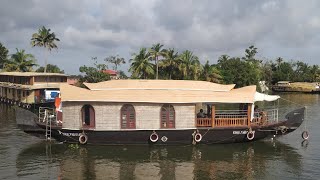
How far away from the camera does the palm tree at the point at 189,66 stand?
42906mm

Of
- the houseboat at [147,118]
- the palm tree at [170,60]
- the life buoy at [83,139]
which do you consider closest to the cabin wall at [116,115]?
the houseboat at [147,118]

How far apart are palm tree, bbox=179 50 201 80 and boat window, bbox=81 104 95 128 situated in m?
26.8

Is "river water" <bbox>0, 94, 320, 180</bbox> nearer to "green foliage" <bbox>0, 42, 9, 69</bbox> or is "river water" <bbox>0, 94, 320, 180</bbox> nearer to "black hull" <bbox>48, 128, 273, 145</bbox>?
"black hull" <bbox>48, 128, 273, 145</bbox>

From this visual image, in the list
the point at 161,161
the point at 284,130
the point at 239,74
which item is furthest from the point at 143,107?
the point at 239,74

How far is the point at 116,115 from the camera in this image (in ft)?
54.1

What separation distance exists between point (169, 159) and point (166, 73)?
28844 millimetres

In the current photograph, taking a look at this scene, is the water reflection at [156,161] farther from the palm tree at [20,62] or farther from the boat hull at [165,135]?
the palm tree at [20,62]

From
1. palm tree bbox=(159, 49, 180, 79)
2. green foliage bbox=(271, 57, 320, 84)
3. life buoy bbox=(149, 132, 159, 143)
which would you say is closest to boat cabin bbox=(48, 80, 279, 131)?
life buoy bbox=(149, 132, 159, 143)

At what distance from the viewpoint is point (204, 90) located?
17328 millimetres

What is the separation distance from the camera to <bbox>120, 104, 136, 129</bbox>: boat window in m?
16.5

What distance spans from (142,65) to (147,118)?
23.9 meters

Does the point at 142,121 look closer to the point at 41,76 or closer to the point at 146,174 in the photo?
the point at 146,174

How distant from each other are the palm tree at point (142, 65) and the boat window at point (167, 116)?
23.7 m

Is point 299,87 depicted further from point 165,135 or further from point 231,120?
point 165,135
